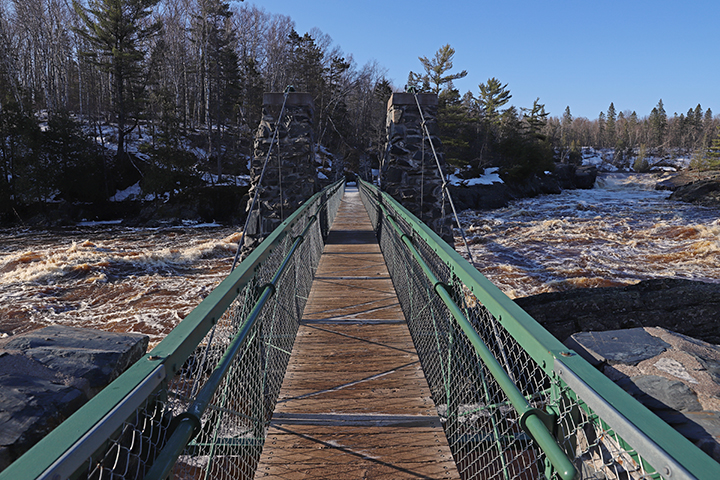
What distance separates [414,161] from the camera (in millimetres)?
7898

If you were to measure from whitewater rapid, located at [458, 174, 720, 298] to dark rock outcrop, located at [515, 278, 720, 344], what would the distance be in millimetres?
4313

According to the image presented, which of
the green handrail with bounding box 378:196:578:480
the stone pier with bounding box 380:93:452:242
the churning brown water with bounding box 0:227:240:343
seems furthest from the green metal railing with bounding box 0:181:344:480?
the churning brown water with bounding box 0:227:240:343

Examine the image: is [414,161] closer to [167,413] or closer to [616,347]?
[616,347]

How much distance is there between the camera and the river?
9.63 metres

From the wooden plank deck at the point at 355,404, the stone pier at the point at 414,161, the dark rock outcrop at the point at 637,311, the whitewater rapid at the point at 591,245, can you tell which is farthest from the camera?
the whitewater rapid at the point at 591,245

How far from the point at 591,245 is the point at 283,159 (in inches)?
539

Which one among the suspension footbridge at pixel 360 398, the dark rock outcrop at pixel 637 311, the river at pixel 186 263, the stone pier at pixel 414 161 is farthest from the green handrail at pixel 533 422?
the river at pixel 186 263

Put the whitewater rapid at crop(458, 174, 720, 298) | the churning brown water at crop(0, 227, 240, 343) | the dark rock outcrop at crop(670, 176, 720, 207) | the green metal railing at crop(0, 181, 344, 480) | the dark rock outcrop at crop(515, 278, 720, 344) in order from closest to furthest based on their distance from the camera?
the green metal railing at crop(0, 181, 344, 480)
the dark rock outcrop at crop(515, 278, 720, 344)
the churning brown water at crop(0, 227, 240, 343)
the whitewater rapid at crop(458, 174, 720, 298)
the dark rock outcrop at crop(670, 176, 720, 207)

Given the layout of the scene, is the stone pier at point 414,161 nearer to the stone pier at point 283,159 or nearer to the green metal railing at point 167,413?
the stone pier at point 283,159

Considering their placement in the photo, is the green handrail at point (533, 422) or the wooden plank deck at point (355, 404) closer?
the green handrail at point (533, 422)

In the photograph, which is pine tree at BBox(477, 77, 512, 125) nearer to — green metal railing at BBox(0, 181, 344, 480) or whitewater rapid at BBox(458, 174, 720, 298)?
whitewater rapid at BBox(458, 174, 720, 298)

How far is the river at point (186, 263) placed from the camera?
9633mm

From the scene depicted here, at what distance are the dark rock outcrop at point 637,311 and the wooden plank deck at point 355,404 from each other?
2.61 metres

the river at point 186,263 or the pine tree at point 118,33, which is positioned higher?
the pine tree at point 118,33
